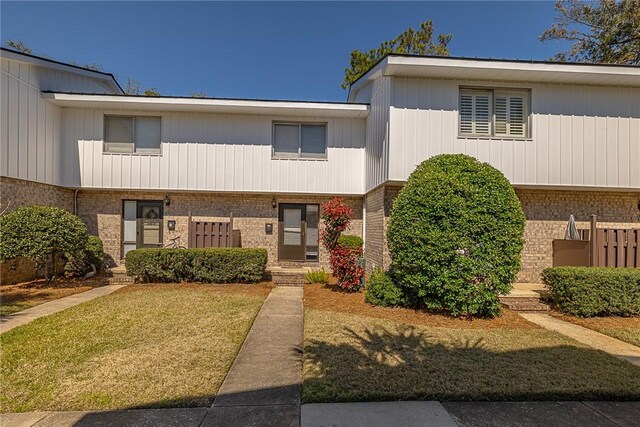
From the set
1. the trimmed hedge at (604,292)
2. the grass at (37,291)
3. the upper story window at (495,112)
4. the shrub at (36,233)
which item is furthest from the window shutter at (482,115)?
the grass at (37,291)

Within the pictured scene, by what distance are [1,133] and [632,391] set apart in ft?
41.7

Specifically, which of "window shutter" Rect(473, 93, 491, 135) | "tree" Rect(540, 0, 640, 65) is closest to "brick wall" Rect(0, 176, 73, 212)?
"window shutter" Rect(473, 93, 491, 135)

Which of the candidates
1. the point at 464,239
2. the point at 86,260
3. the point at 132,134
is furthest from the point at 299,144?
the point at 86,260

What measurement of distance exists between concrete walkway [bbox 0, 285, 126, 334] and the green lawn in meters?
5.07

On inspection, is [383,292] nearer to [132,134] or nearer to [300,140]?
[300,140]

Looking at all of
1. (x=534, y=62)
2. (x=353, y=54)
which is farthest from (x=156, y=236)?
(x=353, y=54)

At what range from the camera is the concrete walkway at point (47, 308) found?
5594 mm

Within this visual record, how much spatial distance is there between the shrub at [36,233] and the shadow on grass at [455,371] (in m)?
7.49

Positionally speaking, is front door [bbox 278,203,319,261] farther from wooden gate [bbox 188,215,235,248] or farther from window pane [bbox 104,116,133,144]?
window pane [bbox 104,116,133,144]

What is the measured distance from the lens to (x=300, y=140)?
35.0 ft

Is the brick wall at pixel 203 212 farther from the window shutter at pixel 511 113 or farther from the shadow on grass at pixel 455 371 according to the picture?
the shadow on grass at pixel 455 371

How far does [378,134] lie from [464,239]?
4.20 m

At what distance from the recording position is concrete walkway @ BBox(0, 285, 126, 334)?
5594mm

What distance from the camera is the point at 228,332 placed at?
5.15 m
